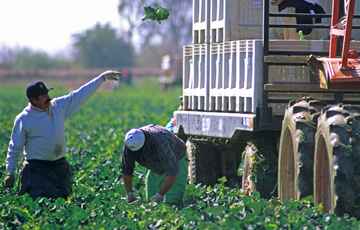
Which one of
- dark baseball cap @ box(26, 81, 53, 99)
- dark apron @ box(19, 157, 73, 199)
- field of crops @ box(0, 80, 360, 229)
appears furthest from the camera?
dark apron @ box(19, 157, 73, 199)

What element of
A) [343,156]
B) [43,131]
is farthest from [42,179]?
[343,156]

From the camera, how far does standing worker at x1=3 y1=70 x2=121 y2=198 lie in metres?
6.73

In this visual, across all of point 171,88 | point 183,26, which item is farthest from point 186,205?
point 183,26

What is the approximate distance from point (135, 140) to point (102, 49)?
96323 millimetres

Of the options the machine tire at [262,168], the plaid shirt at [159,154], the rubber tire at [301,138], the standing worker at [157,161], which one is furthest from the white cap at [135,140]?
the machine tire at [262,168]

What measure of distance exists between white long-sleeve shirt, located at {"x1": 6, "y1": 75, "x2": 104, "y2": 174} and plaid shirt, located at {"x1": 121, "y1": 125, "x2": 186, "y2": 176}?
0.83 m

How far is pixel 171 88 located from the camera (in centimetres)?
6288

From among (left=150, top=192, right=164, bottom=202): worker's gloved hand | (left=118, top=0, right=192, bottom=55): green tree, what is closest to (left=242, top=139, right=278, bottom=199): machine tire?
(left=150, top=192, right=164, bottom=202): worker's gloved hand

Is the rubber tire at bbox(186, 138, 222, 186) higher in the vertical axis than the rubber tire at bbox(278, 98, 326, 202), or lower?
lower

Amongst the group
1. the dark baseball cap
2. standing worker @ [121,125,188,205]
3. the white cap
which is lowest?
standing worker @ [121,125,188,205]

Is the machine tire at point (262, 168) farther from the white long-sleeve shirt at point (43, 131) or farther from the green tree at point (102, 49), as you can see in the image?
the green tree at point (102, 49)

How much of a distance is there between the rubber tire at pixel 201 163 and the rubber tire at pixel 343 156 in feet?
12.4

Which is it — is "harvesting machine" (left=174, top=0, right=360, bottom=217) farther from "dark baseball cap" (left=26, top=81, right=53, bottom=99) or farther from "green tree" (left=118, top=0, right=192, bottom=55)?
"green tree" (left=118, top=0, right=192, bottom=55)

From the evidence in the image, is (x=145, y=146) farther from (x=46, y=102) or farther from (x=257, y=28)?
(x=257, y=28)
